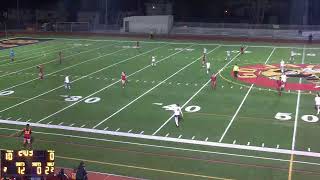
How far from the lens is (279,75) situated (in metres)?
31.8

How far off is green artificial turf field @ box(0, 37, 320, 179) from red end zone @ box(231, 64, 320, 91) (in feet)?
0.22

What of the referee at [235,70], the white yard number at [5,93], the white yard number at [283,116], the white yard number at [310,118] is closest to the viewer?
the white yard number at [310,118]

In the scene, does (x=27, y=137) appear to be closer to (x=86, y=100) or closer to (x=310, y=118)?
(x=86, y=100)

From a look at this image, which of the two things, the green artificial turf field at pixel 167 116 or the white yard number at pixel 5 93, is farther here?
the white yard number at pixel 5 93

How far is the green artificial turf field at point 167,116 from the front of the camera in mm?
16703

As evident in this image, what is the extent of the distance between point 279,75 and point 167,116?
39.3 feet

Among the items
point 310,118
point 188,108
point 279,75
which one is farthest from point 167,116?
point 279,75

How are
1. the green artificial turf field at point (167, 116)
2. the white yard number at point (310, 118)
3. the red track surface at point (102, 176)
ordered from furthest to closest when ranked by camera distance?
1. the white yard number at point (310, 118)
2. the green artificial turf field at point (167, 116)
3. the red track surface at point (102, 176)

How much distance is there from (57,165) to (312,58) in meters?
29.2

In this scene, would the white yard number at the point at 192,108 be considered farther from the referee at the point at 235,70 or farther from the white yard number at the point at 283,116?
the referee at the point at 235,70

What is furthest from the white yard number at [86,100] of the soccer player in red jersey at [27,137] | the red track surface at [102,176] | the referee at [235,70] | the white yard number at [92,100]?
the red track surface at [102,176]

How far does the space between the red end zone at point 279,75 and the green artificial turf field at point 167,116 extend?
0.22 feet

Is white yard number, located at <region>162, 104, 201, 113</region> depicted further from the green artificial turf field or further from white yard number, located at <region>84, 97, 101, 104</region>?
white yard number, located at <region>84, 97, 101, 104</region>

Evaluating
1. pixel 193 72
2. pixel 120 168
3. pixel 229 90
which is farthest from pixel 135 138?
pixel 193 72
